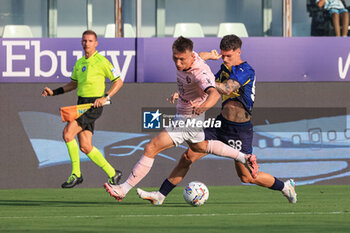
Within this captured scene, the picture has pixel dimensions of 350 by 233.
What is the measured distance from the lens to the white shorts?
8.78 meters

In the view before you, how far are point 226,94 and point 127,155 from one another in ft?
17.3

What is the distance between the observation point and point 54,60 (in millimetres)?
14367

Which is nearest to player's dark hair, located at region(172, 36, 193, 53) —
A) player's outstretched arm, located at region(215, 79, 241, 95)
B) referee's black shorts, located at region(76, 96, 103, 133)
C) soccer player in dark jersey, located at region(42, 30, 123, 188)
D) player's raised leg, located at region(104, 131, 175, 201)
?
player's outstretched arm, located at region(215, 79, 241, 95)

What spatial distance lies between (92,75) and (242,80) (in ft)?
10.3

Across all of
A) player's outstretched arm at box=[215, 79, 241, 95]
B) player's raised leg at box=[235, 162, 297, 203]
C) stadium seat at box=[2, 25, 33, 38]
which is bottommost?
player's raised leg at box=[235, 162, 297, 203]

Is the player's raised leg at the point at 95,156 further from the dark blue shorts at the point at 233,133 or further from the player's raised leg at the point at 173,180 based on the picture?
the dark blue shorts at the point at 233,133

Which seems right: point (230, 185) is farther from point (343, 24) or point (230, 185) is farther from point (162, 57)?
point (343, 24)

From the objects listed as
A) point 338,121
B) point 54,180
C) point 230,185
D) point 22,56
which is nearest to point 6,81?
point 22,56

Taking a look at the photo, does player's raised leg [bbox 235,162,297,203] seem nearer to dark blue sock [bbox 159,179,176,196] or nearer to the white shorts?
the white shorts

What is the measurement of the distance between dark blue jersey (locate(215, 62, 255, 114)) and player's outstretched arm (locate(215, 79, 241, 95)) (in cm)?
6

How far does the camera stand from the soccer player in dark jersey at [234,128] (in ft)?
30.0

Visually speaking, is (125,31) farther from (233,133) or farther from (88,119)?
(233,133)

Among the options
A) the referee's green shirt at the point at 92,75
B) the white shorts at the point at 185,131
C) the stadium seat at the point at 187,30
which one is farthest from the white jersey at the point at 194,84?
the stadium seat at the point at 187,30

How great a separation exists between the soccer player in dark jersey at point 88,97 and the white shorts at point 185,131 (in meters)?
2.47
